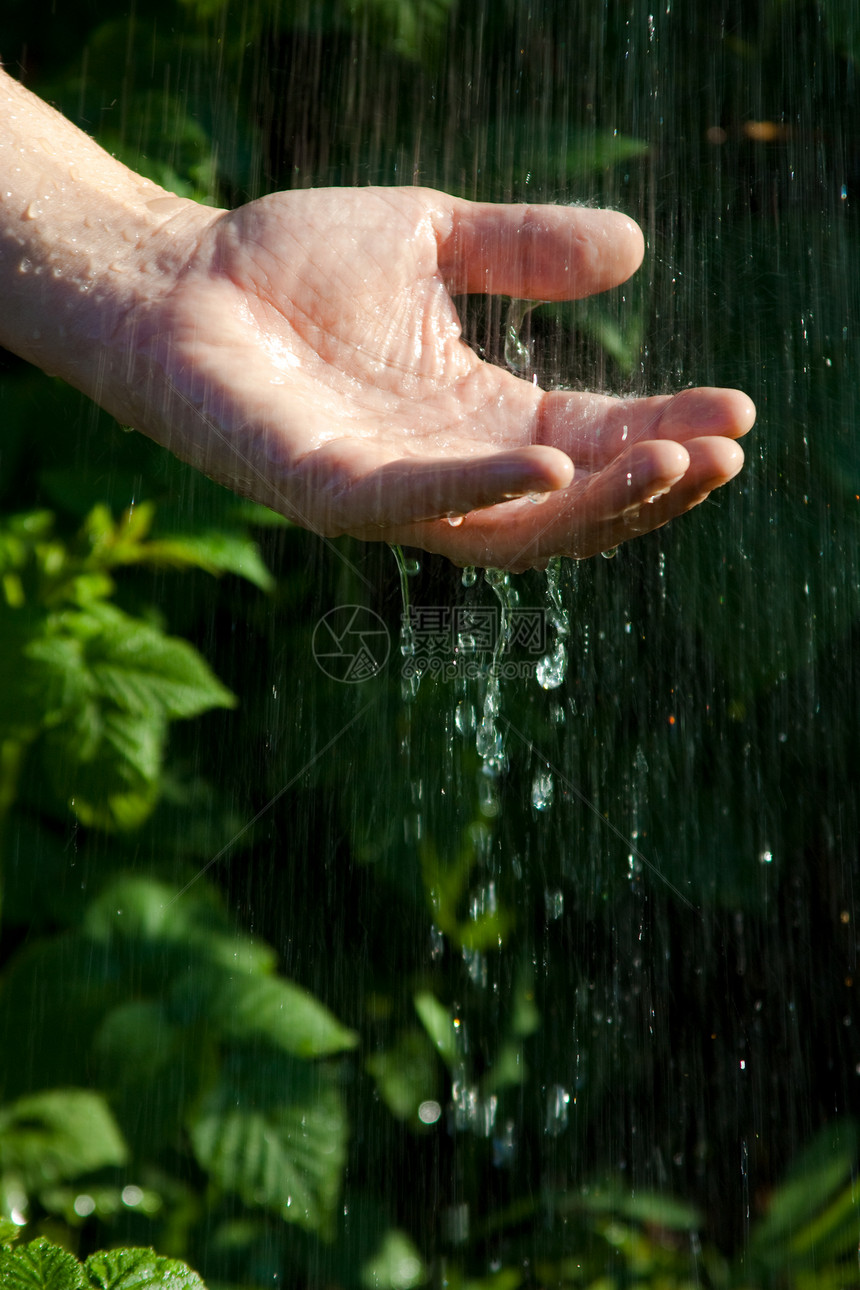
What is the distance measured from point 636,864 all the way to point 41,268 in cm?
116

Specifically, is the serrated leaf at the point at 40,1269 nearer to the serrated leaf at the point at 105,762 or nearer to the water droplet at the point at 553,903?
the serrated leaf at the point at 105,762

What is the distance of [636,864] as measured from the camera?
1574 millimetres

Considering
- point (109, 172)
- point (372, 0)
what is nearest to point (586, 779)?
point (109, 172)

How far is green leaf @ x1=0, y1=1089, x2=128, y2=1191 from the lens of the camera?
132 cm

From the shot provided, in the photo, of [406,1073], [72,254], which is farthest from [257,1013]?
[72,254]

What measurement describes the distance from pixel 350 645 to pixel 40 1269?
86cm

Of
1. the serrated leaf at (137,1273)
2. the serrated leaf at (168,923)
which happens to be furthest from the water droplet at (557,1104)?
the serrated leaf at (137,1273)

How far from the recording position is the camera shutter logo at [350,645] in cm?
153

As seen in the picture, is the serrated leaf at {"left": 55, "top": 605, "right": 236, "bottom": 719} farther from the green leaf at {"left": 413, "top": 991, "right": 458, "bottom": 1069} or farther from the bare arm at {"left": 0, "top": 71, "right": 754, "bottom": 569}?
the green leaf at {"left": 413, "top": 991, "right": 458, "bottom": 1069}

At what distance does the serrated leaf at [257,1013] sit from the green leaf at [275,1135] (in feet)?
0.13

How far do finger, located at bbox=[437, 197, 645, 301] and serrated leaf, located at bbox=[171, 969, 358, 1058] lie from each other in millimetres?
953

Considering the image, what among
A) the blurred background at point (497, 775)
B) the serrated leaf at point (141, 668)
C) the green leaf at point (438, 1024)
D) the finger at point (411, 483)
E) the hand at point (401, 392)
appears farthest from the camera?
the green leaf at point (438, 1024)

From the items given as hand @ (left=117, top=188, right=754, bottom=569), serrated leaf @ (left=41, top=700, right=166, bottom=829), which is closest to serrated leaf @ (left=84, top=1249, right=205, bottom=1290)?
serrated leaf @ (left=41, top=700, right=166, bottom=829)

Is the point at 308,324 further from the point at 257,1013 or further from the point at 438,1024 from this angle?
the point at 438,1024
